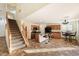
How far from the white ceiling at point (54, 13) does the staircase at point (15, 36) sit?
0.98 ft

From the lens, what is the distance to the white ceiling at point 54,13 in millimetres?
2477

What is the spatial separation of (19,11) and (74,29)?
46.6 inches

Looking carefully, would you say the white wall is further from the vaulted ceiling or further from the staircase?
the vaulted ceiling

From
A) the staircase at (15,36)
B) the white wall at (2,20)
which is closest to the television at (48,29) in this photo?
the staircase at (15,36)

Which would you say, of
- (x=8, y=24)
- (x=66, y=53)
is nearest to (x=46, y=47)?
(x=66, y=53)

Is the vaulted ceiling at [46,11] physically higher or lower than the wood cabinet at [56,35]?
higher

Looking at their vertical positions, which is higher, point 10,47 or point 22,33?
point 22,33

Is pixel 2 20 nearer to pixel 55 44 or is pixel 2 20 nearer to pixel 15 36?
pixel 15 36

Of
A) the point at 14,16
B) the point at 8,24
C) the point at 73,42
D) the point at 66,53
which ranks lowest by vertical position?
the point at 66,53

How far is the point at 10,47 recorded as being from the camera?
247cm

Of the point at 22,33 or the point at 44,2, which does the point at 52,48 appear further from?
the point at 44,2

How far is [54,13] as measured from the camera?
2.55 m

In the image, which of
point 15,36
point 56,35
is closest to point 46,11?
point 56,35

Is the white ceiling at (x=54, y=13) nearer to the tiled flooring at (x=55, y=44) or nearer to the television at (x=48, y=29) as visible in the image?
the television at (x=48, y=29)
